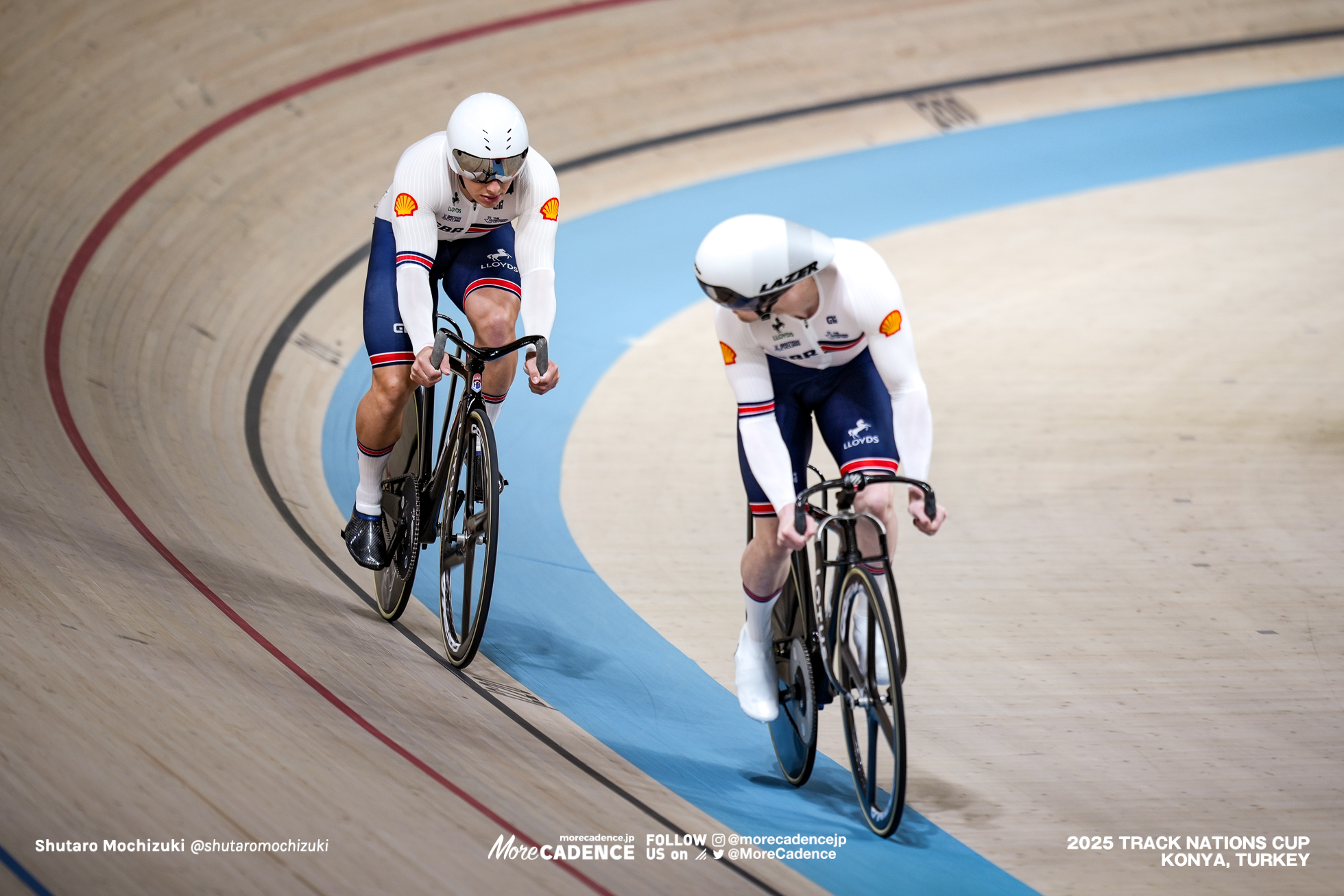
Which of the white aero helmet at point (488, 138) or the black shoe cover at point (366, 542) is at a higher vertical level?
the white aero helmet at point (488, 138)

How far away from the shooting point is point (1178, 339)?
18.3ft

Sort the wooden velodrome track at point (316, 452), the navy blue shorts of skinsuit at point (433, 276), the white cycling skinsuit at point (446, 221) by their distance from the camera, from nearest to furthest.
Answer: the wooden velodrome track at point (316, 452)
the white cycling skinsuit at point (446, 221)
the navy blue shorts of skinsuit at point (433, 276)

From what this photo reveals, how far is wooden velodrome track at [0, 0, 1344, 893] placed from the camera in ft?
7.61

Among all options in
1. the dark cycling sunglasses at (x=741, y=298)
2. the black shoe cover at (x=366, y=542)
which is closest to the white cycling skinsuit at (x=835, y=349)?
the dark cycling sunglasses at (x=741, y=298)

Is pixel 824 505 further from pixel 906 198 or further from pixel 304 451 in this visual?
pixel 906 198

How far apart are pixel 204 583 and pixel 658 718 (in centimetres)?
118

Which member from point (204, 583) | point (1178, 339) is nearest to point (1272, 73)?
point (1178, 339)

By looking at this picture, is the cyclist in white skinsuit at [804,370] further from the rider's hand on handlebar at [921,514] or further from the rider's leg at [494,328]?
the rider's leg at [494,328]

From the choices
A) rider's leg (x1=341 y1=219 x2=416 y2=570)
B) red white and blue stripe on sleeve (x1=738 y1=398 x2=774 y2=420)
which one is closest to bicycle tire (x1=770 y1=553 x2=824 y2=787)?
red white and blue stripe on sleeve (x1=738 y1=398 x2=774 y2=420)

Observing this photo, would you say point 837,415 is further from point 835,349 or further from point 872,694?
point 872,694

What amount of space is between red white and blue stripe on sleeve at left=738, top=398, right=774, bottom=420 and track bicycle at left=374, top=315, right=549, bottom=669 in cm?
60

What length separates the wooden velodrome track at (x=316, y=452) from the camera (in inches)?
91.3

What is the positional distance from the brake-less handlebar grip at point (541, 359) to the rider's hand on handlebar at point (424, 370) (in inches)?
8.3

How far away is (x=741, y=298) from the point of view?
2.41 metres
